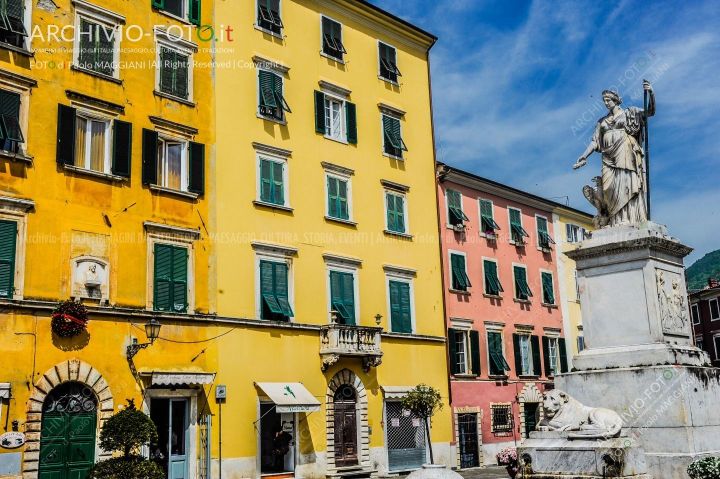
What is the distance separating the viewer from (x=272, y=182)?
27953 millimetres

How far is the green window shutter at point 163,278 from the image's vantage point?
77.4 feet

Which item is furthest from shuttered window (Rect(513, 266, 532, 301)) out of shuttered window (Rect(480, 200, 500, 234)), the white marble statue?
the white marble statue

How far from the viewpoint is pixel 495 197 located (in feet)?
133

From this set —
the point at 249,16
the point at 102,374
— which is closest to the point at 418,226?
the point at 249,16

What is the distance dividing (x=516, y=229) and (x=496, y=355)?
7562mm

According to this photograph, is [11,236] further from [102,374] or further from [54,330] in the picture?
[102,374]

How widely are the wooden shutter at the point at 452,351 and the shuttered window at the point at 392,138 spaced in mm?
8328

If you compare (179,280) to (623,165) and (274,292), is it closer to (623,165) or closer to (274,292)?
(274,292)

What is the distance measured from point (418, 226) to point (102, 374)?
15.9m

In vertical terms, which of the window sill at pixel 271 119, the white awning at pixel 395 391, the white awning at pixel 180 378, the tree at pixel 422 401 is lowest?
the tree at pixel 422 401

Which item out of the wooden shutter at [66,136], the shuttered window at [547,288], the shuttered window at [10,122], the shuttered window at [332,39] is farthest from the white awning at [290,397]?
the shuttered window at [547,288]

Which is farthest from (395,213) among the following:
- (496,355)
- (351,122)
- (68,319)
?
(68,319)

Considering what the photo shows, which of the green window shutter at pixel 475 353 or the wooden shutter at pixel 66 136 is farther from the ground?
the wooden shutter at pixel 66 136

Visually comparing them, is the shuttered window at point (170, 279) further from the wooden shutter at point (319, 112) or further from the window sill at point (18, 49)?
the wooden shutter at point (319, 112)
